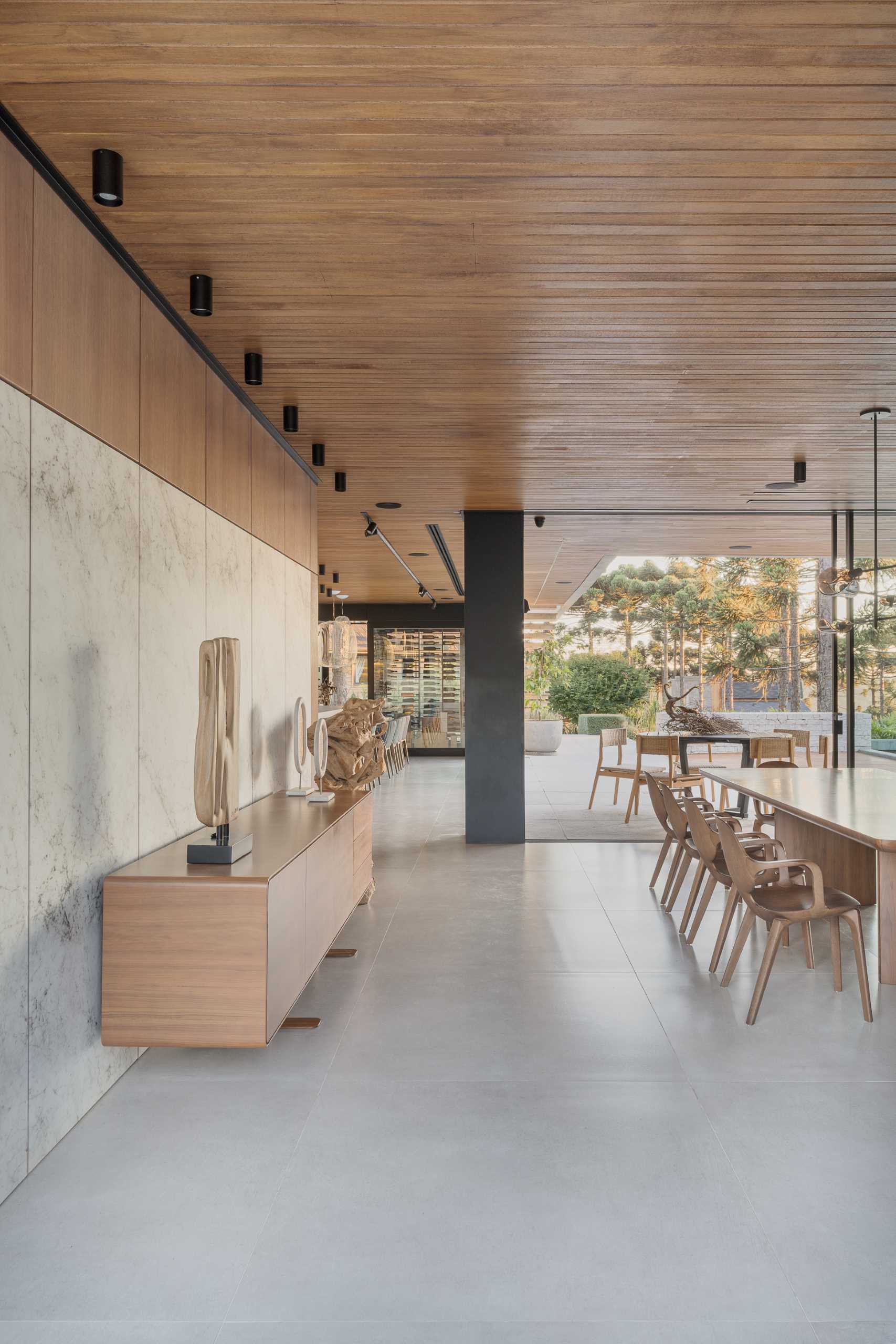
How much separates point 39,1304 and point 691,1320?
1512mm

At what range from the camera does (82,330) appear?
2967 mm

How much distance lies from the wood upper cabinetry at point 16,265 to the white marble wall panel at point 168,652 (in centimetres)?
91

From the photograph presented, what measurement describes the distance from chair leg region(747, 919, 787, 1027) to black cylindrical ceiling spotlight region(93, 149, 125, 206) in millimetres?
3718

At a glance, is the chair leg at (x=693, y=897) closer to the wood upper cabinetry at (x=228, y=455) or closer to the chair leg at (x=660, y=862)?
the chair leg at (x=660, y=862)

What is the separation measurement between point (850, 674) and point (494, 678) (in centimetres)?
328

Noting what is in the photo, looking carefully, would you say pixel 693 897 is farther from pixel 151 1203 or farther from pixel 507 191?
pixel 507 191

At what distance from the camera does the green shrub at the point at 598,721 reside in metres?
21.6

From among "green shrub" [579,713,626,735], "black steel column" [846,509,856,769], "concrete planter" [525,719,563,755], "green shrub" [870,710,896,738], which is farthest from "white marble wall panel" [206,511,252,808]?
"green shrub" [579,713,626,735]

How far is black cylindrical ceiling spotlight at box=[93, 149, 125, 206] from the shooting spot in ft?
8.63

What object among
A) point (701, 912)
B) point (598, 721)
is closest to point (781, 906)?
point (701, 912)

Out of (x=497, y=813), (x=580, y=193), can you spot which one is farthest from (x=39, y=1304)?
(x=497, y=813)

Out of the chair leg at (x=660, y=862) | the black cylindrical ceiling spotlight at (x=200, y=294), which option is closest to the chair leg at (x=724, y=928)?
the chair leg at (x=660, y=862)

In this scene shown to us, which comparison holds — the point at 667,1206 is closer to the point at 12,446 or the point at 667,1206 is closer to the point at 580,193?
the point at 12,446

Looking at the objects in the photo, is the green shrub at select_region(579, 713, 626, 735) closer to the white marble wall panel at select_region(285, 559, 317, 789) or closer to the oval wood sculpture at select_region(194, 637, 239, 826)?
the white marble wall panel at select_region(285, 559, 317, 789)
